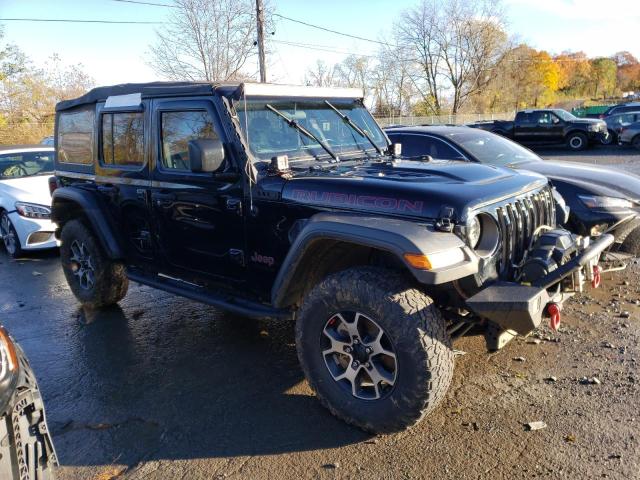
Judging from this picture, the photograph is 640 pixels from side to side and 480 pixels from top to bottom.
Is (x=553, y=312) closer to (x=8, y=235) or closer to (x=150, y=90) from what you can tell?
(x=150, y=90)

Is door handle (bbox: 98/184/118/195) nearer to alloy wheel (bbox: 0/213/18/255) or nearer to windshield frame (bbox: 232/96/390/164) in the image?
windshield frame (bbox: 232/96/390/164)

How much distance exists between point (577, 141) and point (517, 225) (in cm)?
1902

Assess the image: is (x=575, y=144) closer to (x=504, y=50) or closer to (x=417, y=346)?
(x=417, y=346)

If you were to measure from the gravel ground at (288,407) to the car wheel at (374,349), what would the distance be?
211 mm

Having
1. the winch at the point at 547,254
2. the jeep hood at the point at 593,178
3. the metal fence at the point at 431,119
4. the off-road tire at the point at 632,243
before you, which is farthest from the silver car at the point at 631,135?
the winch at the point at 547,254

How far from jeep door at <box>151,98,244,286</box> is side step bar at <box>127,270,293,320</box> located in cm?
11

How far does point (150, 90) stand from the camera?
14.2ft

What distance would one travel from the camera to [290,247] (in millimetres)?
3490

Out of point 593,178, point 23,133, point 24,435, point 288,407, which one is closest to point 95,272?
point 288,407

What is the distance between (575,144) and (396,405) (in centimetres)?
2000

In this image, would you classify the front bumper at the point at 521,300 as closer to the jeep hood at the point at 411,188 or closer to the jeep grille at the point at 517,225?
the jeep grille at the point at 517,225

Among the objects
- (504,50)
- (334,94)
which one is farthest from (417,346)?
(504,50)

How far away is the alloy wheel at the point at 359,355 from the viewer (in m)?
3.04

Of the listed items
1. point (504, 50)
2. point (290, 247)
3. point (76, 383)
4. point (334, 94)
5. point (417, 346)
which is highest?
point (504, 50)
